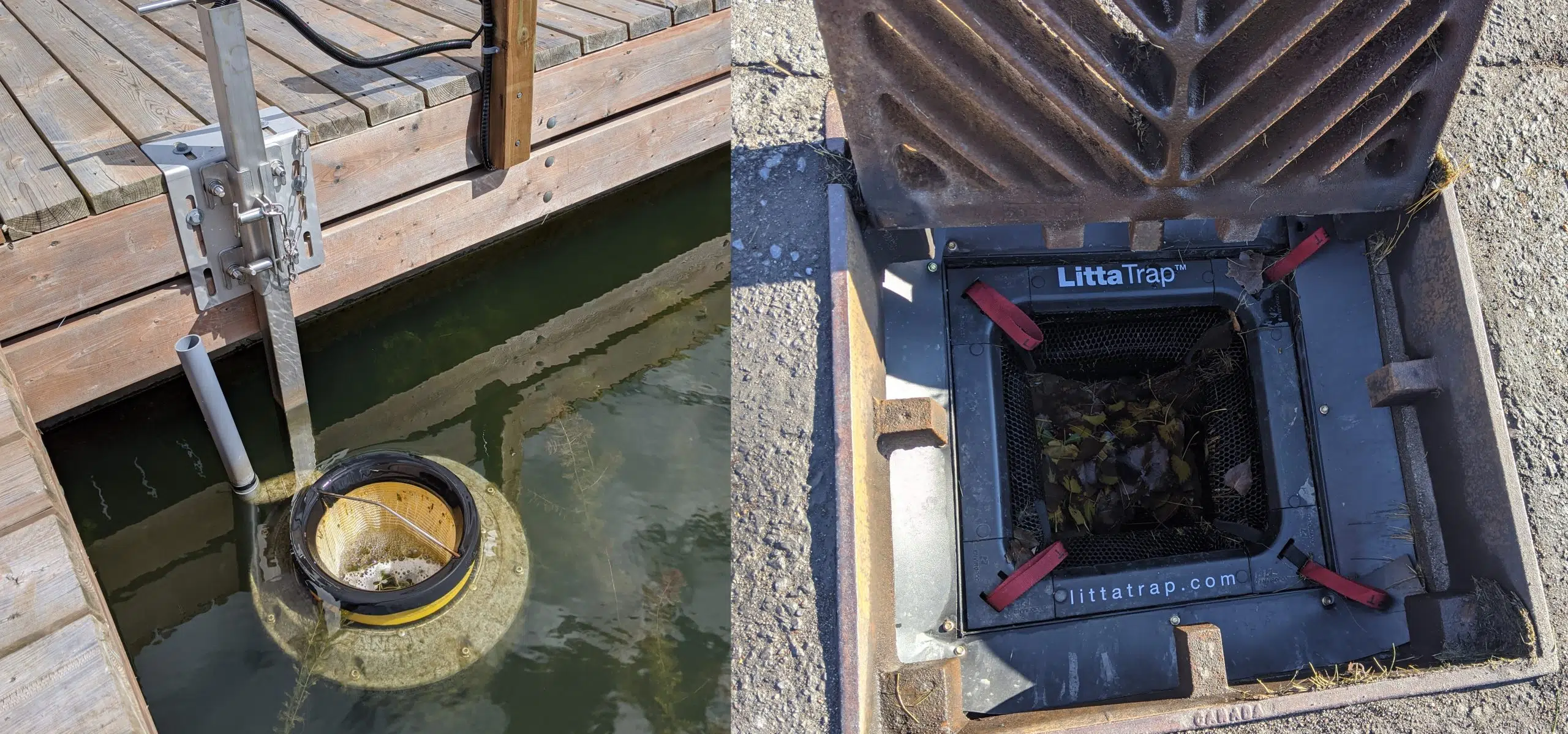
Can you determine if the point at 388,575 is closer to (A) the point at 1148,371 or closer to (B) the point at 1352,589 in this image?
(A) the point at 1148,371

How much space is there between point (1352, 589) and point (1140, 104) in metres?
1.44

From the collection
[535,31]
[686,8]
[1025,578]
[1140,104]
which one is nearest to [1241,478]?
[1025,578]

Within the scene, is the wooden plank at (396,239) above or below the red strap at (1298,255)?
above

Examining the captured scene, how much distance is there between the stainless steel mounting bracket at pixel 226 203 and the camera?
266 centimetres

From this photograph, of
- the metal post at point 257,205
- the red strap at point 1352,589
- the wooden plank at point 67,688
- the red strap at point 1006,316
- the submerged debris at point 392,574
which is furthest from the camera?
the submerged debris at point 392,574

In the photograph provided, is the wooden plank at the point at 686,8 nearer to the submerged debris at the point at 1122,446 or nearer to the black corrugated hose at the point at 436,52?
the black corrugated hose at the point at 436,52

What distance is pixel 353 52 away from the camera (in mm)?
3232

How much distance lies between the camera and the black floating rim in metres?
2.82

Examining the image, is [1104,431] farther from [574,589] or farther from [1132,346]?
[574,589]

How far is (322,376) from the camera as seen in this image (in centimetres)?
355

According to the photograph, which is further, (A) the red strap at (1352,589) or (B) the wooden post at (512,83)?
(B) the wooden post at (512,83)

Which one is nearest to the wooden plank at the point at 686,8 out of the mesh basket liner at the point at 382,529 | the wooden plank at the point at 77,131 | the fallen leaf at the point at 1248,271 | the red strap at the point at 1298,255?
the wooden plank at the point at 77,131

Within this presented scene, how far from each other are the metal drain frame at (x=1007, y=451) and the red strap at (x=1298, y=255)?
9 cm

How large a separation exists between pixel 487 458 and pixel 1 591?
5.22ft
